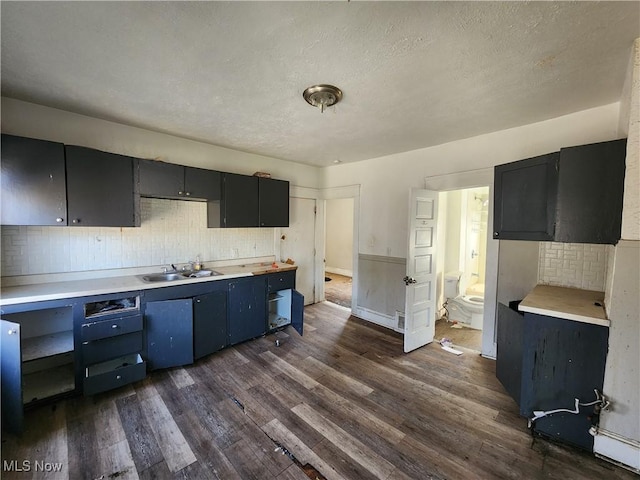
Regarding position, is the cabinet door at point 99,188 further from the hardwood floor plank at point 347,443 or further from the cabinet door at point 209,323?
the hardwood floor plank at point 347,443

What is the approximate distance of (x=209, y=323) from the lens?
9.51 feet

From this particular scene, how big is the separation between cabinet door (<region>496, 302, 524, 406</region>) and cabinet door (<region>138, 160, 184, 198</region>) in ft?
11.4

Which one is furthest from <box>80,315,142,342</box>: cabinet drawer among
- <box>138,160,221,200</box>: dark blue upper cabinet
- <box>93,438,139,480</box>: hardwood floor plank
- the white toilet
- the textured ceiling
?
the white toilet

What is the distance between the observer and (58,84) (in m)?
1.94

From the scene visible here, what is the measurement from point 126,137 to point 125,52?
4.99 feet

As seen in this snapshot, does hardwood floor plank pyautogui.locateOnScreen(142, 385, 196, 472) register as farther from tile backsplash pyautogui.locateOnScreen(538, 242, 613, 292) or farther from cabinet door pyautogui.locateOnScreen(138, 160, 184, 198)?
tile backsplash pyautogui.locateOnScreen(538, 242, 613, 292)

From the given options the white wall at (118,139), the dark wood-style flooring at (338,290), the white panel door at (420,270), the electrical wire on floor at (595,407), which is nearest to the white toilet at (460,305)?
the white panel door at (420,270)

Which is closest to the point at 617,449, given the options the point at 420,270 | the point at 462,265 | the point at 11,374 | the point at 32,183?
the point at 420,270

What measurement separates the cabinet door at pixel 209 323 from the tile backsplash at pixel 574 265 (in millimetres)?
3397

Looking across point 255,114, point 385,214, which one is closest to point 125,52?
point 255,114

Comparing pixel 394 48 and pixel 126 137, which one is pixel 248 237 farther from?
pixel 394 48

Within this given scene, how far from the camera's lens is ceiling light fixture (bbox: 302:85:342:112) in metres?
1.91

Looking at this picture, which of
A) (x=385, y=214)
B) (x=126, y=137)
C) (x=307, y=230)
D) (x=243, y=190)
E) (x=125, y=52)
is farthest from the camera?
(x=307, y=230)

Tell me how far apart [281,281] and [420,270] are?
183 centimetres
